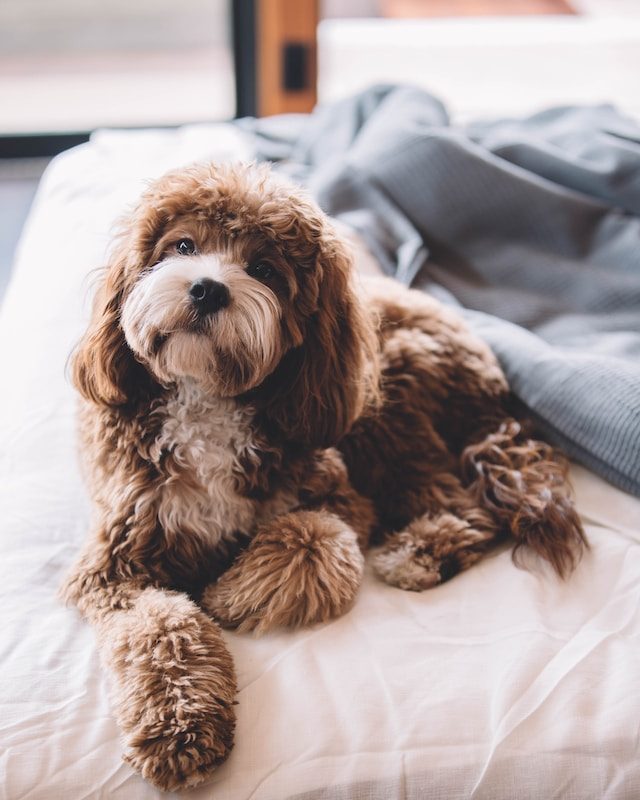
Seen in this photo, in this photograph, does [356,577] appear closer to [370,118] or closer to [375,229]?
[375,229]

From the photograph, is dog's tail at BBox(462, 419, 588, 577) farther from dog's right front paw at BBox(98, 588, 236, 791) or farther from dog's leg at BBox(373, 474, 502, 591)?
dog's right front paw at BBox(98, 588, 236, 791)

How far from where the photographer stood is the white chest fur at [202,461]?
4.49ft

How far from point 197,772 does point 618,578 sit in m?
0.73

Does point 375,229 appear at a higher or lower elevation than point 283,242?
lower

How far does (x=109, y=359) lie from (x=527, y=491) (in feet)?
2.43

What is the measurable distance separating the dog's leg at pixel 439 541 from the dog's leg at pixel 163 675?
331mm

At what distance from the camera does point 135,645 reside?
120 cm

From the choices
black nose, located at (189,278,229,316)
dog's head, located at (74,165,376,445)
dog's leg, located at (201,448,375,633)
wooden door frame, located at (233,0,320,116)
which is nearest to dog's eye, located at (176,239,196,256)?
dog's head, located at (74,165,376,445)

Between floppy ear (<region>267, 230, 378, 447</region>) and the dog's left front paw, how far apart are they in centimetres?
15

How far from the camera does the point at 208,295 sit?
1.24m

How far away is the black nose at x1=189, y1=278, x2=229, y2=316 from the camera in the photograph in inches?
48.4

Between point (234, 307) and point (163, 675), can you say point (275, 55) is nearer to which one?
point (234, 307)

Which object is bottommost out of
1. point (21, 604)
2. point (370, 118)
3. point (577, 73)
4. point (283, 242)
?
point (577, 73)

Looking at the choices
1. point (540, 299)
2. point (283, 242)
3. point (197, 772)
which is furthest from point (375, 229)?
point (197, 772)
